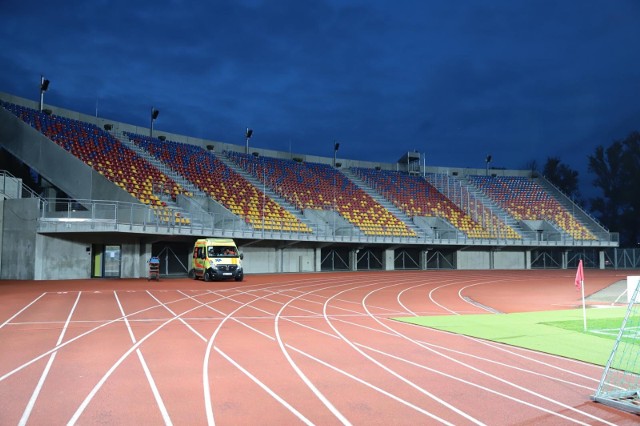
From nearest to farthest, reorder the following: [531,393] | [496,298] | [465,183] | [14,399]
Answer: [14,399] < [531,393] < [496,298] < [465,183]

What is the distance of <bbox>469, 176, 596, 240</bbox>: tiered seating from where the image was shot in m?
50.7

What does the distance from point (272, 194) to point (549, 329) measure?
31.2 metres

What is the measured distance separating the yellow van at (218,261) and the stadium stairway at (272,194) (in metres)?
10.9

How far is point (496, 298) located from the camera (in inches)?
818

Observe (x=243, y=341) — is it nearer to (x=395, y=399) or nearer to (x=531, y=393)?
(x=395, y=399)

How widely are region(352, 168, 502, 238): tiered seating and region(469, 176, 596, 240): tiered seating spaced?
661 centimetres

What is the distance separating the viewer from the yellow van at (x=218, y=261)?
25.5 m

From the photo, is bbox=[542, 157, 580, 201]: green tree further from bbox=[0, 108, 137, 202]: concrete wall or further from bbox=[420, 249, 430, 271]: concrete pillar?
bbox=[0, 108, 137, 202]: concrete wall

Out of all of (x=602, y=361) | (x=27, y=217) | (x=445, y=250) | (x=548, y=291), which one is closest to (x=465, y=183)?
(x=445, y=250)

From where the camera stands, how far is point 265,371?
7793 mm

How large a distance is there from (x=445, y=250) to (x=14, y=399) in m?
42.2

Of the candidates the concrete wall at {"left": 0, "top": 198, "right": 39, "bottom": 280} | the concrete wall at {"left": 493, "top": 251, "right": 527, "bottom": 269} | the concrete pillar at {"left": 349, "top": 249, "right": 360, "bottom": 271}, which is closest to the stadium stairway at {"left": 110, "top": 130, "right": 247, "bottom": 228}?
the concrete wall at {"left": 0, "top": 198, "right": 39, "bottom": 280}

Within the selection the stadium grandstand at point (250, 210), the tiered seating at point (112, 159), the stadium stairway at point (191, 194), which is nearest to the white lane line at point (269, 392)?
the stadium grandstand at point (250, 210)

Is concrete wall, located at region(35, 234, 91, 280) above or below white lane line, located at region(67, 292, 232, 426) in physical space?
above
